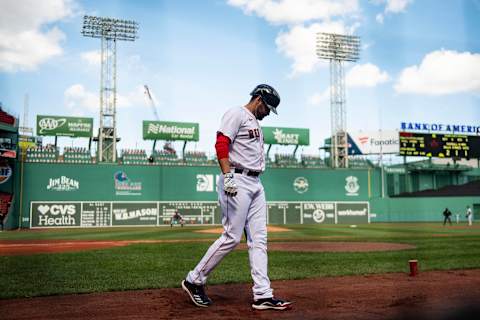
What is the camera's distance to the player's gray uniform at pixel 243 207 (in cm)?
389

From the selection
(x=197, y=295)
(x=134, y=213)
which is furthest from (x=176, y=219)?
(x=197, y=295)

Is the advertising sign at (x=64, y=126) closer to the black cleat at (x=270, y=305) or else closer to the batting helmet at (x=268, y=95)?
the batting helmet at (x=268, y=95)

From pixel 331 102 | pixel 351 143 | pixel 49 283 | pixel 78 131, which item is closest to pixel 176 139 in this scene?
pixel 78 131

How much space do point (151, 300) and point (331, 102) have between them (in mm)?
36534

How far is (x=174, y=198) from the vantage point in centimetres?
3138

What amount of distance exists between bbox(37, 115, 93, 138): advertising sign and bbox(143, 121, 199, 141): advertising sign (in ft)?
14.8

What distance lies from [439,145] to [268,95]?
36519 millimetres

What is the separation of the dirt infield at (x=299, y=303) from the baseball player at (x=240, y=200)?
240 millimetres

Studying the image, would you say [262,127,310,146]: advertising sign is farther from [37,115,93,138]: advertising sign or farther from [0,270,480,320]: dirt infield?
[0,270,480,320]: dirt infield

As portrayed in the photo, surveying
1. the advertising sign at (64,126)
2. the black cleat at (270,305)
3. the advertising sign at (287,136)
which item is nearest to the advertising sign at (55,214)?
the advertising sign at (64,126)

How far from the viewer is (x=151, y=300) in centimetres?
419

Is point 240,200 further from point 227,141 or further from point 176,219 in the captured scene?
point 176,219

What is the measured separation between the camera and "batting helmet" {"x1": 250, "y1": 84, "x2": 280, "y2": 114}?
4.10m

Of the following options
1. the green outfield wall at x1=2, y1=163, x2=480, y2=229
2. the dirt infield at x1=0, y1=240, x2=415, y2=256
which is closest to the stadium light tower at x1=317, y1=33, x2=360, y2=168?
the green outfield wall at x1=2, y1=163, x2=480, y2=229
